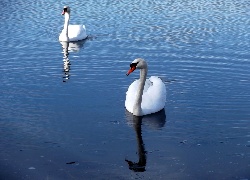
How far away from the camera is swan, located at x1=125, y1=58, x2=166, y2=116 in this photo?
2103cm

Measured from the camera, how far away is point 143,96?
2181 cm

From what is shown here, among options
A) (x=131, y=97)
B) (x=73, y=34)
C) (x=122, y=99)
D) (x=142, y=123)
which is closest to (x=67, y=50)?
(x=73, y=34)

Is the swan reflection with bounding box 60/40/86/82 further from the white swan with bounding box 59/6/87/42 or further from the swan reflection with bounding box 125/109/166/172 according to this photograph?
the swan reflection with bounding box 125/109/166/172

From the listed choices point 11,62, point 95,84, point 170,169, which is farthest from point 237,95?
point 11,62

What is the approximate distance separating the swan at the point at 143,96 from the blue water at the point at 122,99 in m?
0.32

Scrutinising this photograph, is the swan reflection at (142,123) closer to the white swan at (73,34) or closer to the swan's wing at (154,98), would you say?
the swan's wing at (154,98)

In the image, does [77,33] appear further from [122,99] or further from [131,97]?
[131,97]

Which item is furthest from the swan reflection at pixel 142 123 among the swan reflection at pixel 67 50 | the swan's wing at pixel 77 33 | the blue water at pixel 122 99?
the swan's wing at pixel 77 33

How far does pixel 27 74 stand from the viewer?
2602 cm

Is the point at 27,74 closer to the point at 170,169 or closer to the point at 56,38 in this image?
the point at 56,38

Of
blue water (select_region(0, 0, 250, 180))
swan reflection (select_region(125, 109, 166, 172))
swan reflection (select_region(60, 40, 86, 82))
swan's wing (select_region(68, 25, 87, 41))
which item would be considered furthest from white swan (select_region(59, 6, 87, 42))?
swan reflection (select_region(125, 109, 166, 172))

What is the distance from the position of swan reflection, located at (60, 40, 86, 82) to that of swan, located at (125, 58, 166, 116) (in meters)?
4.66

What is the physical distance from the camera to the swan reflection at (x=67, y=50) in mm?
26266

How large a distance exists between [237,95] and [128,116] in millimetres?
4781
